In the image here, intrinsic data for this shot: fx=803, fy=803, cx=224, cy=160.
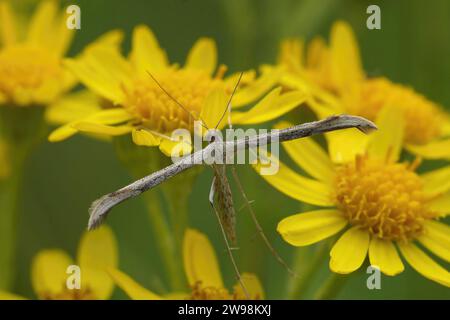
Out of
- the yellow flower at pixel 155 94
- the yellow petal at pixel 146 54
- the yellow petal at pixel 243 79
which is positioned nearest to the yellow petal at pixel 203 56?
the yellow flower at pixel 155 94

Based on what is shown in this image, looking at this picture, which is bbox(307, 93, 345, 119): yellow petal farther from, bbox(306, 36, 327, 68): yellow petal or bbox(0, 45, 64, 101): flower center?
bbox(0, 45, 64, 101): flower center

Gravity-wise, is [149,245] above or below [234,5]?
below

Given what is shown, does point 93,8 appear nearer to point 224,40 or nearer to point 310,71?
point 224,40

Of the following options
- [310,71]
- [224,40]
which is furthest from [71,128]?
[224,40]

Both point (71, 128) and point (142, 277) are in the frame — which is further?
point (142, 277)

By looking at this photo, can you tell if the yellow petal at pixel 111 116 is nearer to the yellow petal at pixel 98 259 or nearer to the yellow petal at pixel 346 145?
the yellow petal at pixel 98 259

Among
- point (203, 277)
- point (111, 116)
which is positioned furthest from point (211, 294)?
point (111, 116)
